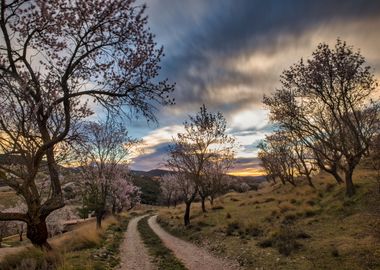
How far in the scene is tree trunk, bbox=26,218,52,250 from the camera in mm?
13827

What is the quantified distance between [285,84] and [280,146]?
104 ft

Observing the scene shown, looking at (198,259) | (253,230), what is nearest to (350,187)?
(253,230)

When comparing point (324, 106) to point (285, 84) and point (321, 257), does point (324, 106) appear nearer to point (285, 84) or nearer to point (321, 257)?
point (285, 84)

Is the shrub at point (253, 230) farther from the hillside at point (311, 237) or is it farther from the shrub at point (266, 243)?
the shrub at point (266, 243)

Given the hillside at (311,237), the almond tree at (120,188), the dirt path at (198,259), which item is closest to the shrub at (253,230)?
the hillside at (311,237)

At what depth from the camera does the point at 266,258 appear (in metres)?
14.8

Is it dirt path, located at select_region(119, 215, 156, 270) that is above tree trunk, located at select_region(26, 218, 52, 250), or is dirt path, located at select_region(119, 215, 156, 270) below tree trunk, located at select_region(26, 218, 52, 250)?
below

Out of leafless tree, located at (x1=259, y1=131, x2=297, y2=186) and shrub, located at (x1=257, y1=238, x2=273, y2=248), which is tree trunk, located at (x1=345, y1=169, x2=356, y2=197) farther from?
leafless tree, located at (x1=259, y1=131, x2=297, y2=186)

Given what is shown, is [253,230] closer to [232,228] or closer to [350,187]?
[232,228]

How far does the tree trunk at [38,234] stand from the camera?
13.8 metres

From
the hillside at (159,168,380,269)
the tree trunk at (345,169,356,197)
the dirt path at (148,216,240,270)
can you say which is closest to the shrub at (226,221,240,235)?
the hillside at (159,168,380,269)

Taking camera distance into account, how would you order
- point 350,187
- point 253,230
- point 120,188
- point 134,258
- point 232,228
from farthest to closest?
point 120,188, point 350,187, point 232,228, point 253,230, point 134,258

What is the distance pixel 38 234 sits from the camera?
14.0m

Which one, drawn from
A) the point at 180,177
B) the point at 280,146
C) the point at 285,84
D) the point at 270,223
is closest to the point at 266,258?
the point at 270,223
